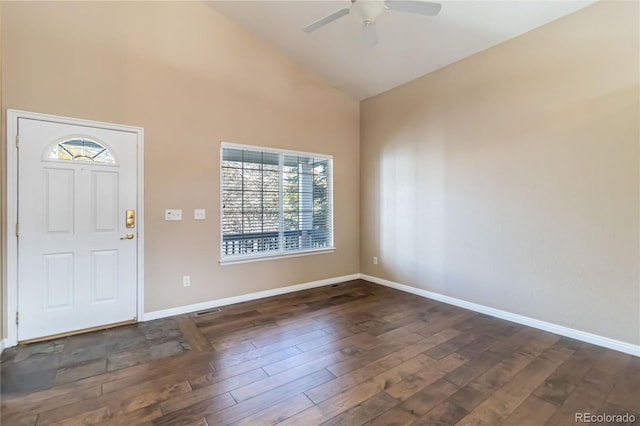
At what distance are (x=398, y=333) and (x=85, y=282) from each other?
3249mm

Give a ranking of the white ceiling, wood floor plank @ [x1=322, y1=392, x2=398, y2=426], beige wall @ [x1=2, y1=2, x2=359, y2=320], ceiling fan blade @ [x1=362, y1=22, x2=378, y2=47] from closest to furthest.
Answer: wood floor plank @ [x1=322, y1=392, x2=398, y2=426]
ceiling fan blade @ [x1=362, y1=22, x2=378, y2=47]
beige wall @ [x1=2, y1=2, x2=359, y2=320]
the white ceiling

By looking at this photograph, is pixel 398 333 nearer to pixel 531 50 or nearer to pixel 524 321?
pixel 524 321

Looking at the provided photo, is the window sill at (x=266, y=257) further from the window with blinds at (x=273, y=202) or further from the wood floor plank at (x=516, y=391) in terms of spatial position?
the wood floor plank at (x=516, y=391)

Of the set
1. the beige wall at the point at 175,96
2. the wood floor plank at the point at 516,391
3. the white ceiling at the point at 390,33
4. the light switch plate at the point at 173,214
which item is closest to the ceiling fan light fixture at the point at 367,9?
the white ceiling at the point at 390,33

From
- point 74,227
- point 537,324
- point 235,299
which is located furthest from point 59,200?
point 537,324

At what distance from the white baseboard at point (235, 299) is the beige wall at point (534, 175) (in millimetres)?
1164

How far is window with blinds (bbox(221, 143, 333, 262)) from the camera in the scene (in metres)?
3.98

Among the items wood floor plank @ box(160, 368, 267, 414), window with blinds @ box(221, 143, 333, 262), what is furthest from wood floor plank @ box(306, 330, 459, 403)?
window with blinds @ box(221, 143, 333, 262)

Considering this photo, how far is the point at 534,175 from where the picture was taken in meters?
3.21

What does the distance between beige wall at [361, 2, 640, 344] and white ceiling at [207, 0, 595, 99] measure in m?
0.20

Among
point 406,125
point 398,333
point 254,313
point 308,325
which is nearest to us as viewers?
point 398,333

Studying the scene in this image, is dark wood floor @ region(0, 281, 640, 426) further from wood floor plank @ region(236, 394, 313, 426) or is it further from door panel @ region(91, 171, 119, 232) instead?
door panel @ region(91, 171, 119, 232)

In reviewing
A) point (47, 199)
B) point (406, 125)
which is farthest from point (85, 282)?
point (406, 125)

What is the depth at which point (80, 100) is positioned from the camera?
2.99m
